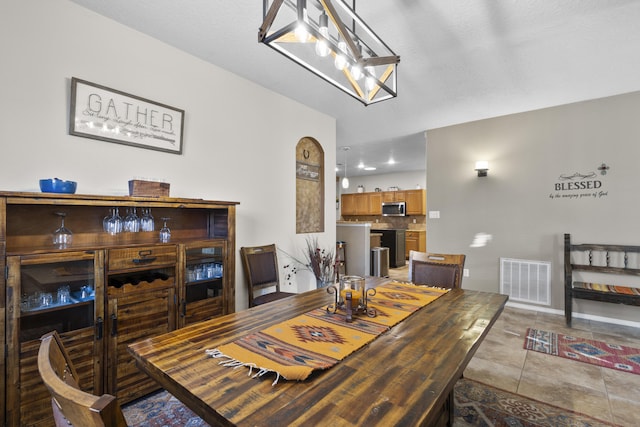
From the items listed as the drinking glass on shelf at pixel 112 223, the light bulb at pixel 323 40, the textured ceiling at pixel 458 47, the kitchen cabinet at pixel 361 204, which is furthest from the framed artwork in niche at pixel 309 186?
the kitchen cabinet at pixel 361 204

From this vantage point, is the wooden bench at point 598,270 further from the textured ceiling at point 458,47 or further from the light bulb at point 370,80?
the light bulb at point 370,80

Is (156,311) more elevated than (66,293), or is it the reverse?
(66,293)

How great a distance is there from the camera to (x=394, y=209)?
8.34 m

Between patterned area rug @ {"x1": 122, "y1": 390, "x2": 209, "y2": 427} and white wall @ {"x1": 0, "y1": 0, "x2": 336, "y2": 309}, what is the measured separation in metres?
1.08

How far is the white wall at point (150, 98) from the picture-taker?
180 centimetres

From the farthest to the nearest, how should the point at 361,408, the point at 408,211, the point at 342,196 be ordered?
the point at 342,196, the point at 408,211, the point at 361,408

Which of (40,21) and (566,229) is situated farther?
(566,229)

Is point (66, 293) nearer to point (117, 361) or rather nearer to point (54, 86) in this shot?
point (117, 361)

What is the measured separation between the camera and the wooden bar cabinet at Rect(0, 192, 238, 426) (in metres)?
1.49

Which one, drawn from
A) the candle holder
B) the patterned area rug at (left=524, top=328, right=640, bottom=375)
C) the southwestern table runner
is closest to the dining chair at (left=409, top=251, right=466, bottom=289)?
the southwestern table runner

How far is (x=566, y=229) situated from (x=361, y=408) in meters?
4.12

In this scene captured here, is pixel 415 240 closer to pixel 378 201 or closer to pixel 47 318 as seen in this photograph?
pixel 378 201

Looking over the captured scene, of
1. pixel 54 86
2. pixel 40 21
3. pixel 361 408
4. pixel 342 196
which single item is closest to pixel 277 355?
pixel 361 408

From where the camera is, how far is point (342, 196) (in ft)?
31.8
